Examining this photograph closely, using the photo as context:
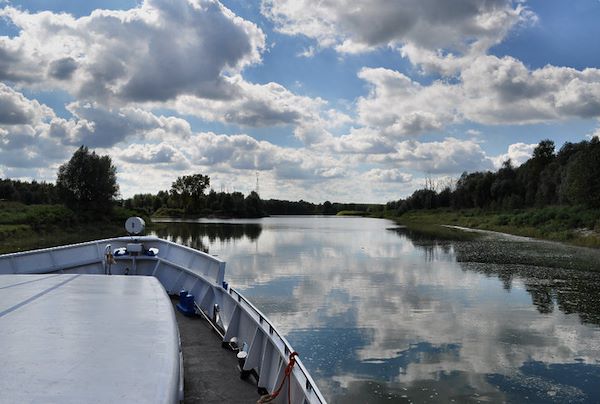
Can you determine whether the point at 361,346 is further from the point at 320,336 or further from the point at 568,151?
the point at 568,151

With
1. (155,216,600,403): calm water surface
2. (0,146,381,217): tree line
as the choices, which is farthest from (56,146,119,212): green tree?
(155,216,600,403): calm water surface

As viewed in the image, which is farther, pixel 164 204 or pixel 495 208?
pixel 164 204

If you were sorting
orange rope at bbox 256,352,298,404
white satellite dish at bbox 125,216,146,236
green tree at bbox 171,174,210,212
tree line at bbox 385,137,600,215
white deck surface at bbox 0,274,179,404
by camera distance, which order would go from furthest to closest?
green tree at bbox 171,174,210,212 → tree line at bbox 385,137,600,215 → white satellite dish at bbox 125,216,146,236 → orange rope at bbox 256,352,298,404 → white deck surface at bbox 0,274,179,404

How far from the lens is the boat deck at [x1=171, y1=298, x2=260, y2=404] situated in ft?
23.3

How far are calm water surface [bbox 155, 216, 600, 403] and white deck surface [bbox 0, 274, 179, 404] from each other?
16.1ft

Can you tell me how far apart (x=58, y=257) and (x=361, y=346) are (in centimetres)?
904

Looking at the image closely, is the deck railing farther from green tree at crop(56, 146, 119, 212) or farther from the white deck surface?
green tree at crop(56, 146, 119, 212)

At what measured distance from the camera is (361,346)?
44.3 ft

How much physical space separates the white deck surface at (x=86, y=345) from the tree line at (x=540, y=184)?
6206 cm

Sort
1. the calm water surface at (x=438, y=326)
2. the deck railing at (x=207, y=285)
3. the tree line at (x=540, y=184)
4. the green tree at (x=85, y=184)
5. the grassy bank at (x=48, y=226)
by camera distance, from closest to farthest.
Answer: the deck railing at (x=207, y=285), the calm water surface at (x=438, y=326), the grassy bank at (x=48, y=226), the tree line at (x=540, y=184), the green tree at (x=85, y=184)

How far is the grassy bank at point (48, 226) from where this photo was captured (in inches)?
1955

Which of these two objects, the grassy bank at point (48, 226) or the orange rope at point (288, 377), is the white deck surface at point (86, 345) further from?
the grassy bank at point (48, 226)

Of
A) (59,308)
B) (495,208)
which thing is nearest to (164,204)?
(495,208)

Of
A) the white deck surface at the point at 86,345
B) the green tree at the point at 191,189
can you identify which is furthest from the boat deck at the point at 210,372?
the green tree at the point at 191,189
